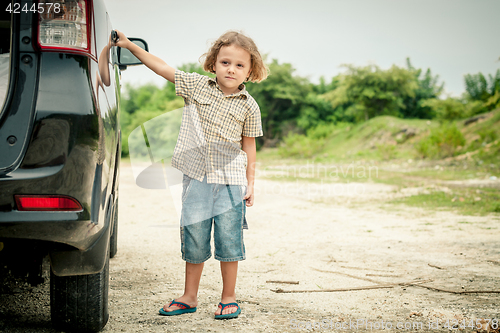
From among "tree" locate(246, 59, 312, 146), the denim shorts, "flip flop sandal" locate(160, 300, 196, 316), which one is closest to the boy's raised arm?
the denim shorts

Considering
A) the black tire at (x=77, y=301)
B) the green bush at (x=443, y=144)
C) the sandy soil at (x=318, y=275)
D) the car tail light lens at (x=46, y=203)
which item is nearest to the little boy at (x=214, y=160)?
the sandy soil at (x=318, y=275)

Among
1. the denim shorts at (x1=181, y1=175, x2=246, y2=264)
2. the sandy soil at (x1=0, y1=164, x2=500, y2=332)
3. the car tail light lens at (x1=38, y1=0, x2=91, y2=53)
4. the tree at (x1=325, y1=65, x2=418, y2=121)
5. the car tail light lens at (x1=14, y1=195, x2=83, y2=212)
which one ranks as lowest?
the sandy soil at (x1=0, y1=164, x2=500, y2=332)

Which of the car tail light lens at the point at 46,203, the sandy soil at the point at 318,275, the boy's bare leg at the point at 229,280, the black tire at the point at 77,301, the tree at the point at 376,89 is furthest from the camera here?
the tree at the point at 376,89

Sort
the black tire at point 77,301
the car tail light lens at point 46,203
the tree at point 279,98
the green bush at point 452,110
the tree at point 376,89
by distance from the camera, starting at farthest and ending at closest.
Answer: the tree at point 279,98, the tree at point 376,89, the green bush at point 452,110, the black tire at point 77,301, the car tail light lens at point 46,203

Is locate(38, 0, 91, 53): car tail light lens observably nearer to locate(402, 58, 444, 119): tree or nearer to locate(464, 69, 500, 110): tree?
locate(464, 69, 500, 110): tree

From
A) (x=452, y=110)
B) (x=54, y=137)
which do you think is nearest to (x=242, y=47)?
(x=54, y=137)

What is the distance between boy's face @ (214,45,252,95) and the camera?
7.77 feet

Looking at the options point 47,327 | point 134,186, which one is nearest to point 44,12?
point 47,327

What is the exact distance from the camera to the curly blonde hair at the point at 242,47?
93.9 inches

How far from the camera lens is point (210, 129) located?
2.40m

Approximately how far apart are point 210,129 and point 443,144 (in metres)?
14.2

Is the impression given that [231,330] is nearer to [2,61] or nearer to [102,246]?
[102,246]

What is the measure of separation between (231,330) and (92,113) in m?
1.31

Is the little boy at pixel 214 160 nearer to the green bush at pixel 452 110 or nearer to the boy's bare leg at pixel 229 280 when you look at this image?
the boy's bare leg at pixel 229 280
